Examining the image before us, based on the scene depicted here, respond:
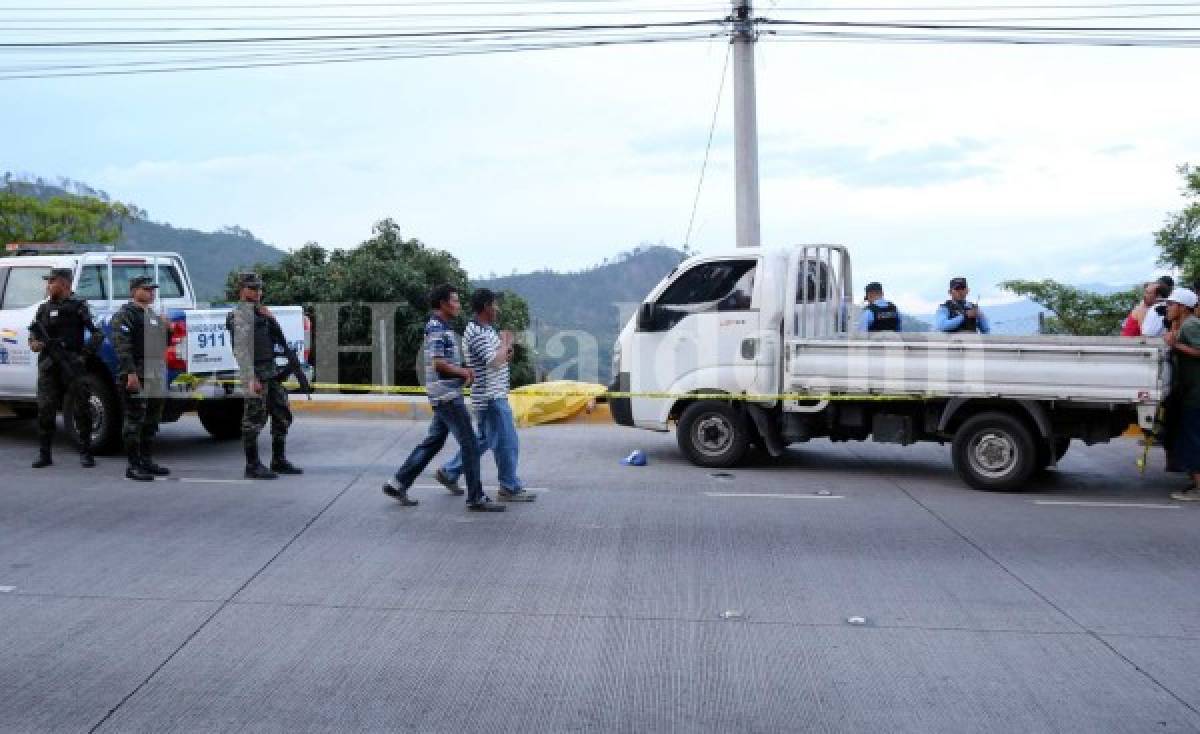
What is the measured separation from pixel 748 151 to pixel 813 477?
8.56 m

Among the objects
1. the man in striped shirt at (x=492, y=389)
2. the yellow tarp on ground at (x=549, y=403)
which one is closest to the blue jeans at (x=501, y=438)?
the man in striped shirt at (x=492, y=389)

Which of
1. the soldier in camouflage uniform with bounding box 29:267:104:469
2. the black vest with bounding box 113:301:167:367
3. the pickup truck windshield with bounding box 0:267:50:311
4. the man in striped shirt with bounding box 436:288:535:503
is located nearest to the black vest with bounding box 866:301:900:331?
the man in striped shirt with bounding box 436:288:535:503

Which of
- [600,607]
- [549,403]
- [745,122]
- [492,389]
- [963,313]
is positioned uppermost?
[745,122]

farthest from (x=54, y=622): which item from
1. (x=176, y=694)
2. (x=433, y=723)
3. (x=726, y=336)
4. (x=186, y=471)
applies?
(x=726, y=336)

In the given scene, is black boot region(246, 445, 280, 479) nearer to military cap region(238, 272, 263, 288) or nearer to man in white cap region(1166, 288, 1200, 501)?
military cap region(238, 272, 263, 288)

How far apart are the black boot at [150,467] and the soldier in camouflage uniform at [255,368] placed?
757 mm

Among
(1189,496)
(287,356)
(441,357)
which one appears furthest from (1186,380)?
(287,356)

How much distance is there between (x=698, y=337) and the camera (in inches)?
443

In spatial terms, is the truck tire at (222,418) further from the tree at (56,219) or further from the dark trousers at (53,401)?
the tree at (56,219)

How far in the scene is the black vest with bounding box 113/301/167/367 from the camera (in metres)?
10.5

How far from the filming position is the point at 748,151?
18.3 meters

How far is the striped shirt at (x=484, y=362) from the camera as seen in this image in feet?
29.9

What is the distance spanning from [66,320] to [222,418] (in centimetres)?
239

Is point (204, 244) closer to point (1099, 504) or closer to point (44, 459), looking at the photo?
point (44, 459)
